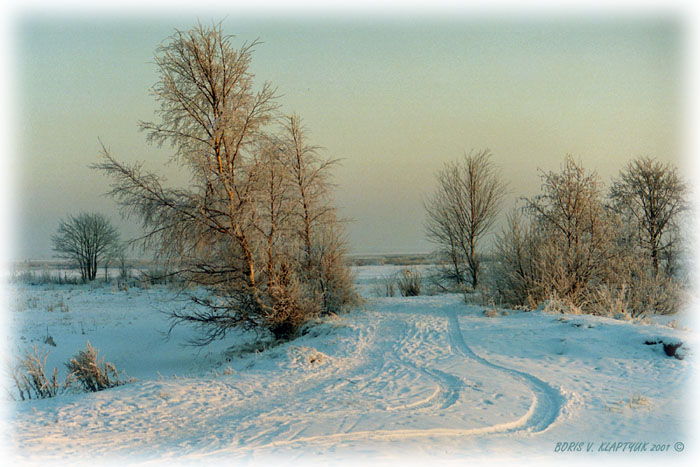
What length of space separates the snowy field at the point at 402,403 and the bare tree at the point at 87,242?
29.8m

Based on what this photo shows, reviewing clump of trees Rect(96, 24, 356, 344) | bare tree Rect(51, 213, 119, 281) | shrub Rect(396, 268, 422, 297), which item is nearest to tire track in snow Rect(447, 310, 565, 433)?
clump of trees Rect(96, 24, 356, 344)

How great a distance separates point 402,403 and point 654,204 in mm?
24419

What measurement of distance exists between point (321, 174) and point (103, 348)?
8.89 metres

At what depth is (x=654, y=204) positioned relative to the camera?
1043 inches

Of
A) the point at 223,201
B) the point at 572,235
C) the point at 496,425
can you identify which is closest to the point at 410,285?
the point at 572,235

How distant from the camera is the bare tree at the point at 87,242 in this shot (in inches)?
1626

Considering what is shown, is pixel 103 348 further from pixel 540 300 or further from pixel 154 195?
pixel 540 300

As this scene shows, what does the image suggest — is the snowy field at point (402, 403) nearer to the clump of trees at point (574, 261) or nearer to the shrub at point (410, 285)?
the clump of trees at point (574, 261)

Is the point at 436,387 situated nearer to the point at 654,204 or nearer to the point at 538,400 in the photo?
the point at 538,400

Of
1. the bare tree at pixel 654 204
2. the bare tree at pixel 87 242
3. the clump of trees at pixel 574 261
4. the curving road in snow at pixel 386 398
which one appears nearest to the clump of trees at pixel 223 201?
the curving road in snow at pixel 386 398

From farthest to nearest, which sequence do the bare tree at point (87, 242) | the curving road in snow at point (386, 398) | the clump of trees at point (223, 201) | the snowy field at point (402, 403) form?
the bare tree at point (87, 242)
the clump of trees at point (223, 201)
the curving road in snow at point (386, 398)
the snowy field at point (402, 403)

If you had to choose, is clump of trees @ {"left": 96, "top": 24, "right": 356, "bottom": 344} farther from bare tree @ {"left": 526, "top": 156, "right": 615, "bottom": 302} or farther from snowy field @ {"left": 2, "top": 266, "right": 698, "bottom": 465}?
bare tree @ {"left": 526, "top": 156, "right": 615, "bottom": 302}

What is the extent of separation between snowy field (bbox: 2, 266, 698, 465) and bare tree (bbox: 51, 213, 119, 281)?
29.8 metres

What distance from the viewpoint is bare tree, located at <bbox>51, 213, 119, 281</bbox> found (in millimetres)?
41312
